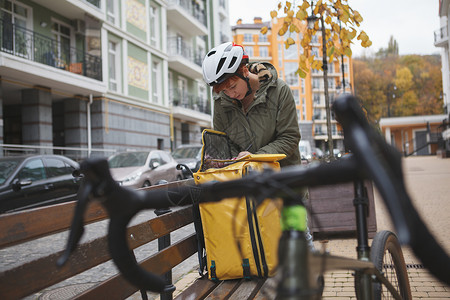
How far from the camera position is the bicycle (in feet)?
2.76

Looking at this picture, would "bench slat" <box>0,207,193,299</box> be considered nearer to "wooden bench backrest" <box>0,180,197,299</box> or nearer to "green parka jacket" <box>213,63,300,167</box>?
"wooden bench backrest" <box>0,180,197,299</box>

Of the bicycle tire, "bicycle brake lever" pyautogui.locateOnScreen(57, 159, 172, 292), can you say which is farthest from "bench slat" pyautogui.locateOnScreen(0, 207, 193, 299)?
the bicycle tire

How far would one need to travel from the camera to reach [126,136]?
70.4ft

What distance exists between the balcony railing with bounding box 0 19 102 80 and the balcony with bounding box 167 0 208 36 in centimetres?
970

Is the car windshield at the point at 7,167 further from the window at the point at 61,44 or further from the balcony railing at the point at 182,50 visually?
the balcony railing at the point at 182,50

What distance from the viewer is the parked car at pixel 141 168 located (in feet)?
37.8

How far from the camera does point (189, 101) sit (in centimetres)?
3027

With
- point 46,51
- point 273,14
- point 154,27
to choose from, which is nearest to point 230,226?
point 273,14

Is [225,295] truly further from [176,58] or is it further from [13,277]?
[176,58]

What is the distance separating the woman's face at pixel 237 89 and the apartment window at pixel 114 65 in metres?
18.8

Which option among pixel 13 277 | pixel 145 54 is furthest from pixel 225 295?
pixel 145 54

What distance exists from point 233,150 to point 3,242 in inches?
71.2

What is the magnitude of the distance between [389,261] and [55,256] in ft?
5.50

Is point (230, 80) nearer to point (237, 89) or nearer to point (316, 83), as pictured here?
point (237, 89)
